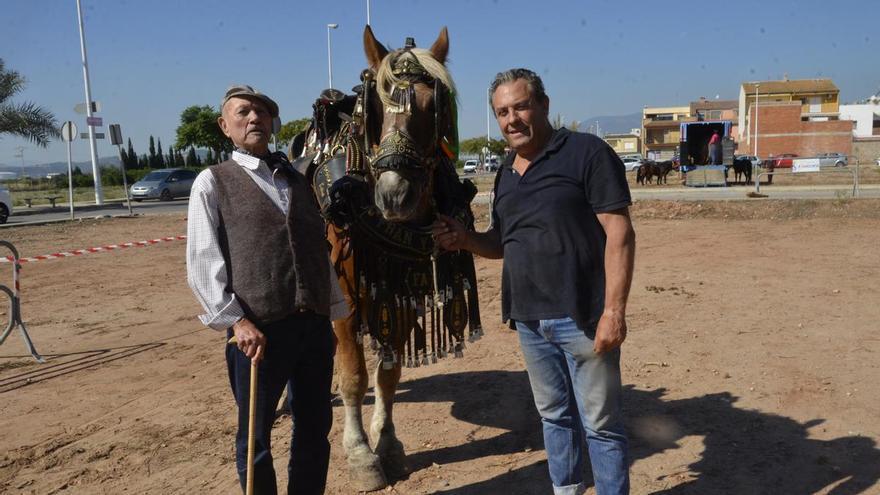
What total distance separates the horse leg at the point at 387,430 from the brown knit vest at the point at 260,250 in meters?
1.34

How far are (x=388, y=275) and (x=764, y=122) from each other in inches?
2223

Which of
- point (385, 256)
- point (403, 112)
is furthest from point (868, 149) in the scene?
point (403, 112)

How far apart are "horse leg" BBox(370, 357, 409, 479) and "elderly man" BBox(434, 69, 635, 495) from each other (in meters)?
1.20

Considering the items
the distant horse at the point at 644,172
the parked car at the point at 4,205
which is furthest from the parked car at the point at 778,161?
the parked car at the point at 4,205

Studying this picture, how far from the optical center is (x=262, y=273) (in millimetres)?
2439

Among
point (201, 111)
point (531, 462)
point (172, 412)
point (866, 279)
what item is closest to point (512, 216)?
point (531, 462)

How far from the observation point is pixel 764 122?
170ft

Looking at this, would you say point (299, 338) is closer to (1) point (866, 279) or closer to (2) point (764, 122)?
(1) point (866, 279)

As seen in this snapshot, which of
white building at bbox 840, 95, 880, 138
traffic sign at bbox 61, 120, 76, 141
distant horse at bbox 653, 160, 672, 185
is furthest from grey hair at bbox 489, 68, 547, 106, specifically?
white building at bbox 840, 95, 880, 138

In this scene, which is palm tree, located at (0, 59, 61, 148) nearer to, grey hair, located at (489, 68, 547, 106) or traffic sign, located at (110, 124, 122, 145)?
Answer: traffic sign, located at (110, 124, 122, 145)

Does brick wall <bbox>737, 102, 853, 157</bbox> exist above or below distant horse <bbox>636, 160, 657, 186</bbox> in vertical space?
above

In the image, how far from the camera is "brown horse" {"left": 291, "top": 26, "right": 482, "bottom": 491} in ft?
9.99

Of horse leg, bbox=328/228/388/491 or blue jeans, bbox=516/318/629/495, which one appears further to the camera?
horse leg, bbox=328/228/388/491

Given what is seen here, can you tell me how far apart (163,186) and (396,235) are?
2824 cm
